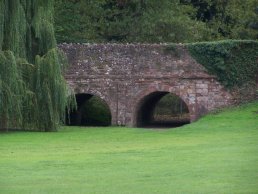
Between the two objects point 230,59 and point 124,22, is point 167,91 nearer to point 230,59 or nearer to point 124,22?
point 230,59

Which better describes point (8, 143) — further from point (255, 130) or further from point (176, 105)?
point (176, 105)

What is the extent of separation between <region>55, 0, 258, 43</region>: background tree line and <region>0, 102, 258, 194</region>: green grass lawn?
14423 millimetres

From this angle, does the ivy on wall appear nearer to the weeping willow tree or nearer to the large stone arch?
the large stone arch

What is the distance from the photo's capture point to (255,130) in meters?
31.4

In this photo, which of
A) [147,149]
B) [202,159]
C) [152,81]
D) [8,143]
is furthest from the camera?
[152,81]

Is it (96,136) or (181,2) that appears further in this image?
(181,2)

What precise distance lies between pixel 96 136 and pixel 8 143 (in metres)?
4.47

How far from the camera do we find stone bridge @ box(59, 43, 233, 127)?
3847 centimetres

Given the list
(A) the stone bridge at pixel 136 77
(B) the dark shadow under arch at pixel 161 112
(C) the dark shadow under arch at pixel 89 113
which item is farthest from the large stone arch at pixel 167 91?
(C) the dark shadow under arch at pixel 89 113

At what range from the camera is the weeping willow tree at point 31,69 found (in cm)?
3088

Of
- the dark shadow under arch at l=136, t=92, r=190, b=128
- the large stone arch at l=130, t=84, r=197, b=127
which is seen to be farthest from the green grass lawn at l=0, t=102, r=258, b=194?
the dark shadow under arch at l=136, t=92, r=190, b=128

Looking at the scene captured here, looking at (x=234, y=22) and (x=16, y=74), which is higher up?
(x=234, y=22)

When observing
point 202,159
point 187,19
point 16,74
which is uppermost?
point 187,19

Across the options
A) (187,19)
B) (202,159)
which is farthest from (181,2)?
(202,159)
